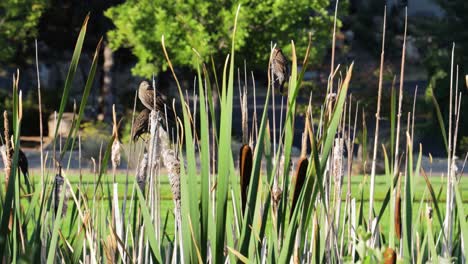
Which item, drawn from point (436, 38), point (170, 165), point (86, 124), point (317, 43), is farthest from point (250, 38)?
Result: point (170, 165)

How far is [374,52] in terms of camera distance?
30344 mm

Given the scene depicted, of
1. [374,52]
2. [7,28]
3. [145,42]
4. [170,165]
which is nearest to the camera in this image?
[170,165]

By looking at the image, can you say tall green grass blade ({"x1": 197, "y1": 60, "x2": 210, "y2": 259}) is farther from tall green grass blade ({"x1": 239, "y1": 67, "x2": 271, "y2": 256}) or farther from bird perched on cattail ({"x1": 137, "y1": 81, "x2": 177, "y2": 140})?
bird perched on cattail ({"x1": 137, "y1": 81, "x2": 177, "y2": 140})

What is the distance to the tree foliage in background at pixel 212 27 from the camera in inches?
870

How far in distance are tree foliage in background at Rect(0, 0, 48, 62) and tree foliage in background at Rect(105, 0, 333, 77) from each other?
2189 millimetres

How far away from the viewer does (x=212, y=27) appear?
75.0 feet

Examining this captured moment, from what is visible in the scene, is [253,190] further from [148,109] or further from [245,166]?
[148,109]

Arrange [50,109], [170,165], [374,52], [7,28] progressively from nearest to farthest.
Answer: [170,165], [7,28], [50,109], [374,52]

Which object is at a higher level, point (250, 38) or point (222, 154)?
point (250, 38)

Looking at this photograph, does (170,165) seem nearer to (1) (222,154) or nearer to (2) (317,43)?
(1) (222,154)

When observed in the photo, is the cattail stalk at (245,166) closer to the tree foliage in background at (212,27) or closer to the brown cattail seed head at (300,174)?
the brown cattail seed head at (300,174)

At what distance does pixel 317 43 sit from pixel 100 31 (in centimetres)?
681

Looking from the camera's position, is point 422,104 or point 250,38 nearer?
point 250,38

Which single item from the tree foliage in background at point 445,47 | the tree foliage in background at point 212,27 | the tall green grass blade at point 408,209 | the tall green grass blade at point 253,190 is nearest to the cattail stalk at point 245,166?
the tall green grass blade at point 253,190
